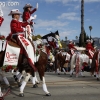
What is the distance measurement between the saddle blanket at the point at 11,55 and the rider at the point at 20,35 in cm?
30

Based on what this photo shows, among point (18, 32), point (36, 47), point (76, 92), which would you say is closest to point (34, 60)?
point (36, 47)

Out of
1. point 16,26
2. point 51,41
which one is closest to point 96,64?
point 51,41

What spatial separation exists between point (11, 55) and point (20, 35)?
0.91 meters

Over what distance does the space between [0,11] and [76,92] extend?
415cm

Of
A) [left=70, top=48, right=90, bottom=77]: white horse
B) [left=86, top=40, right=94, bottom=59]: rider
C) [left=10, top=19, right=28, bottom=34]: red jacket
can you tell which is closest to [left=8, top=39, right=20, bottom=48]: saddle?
[left=10, top=19, right=28, bottom=34]: red jacket

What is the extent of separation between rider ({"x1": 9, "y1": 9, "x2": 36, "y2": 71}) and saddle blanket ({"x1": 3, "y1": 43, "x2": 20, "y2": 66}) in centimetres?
30

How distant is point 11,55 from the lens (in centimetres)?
791

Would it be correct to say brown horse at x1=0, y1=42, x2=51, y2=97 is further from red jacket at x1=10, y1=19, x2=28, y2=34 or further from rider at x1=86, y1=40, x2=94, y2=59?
rider at x1=86, y1=40, x2=94, y2=59

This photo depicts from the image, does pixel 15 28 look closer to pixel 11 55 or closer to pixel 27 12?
pixel 11 55

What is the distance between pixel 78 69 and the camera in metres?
14.7

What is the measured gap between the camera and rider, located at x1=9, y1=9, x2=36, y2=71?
818cm

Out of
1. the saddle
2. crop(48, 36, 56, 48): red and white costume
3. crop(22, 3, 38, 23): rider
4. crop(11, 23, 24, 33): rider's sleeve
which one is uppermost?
crop(22, 3, 38, 23): rider

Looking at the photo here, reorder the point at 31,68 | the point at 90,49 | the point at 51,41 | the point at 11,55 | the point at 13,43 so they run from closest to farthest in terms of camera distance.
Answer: the point at 11,55
the point at 13,43
the point at 31,68
the point at 51,41
the point at 90,49

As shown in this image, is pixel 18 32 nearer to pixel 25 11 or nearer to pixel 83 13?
pixel 25 11
